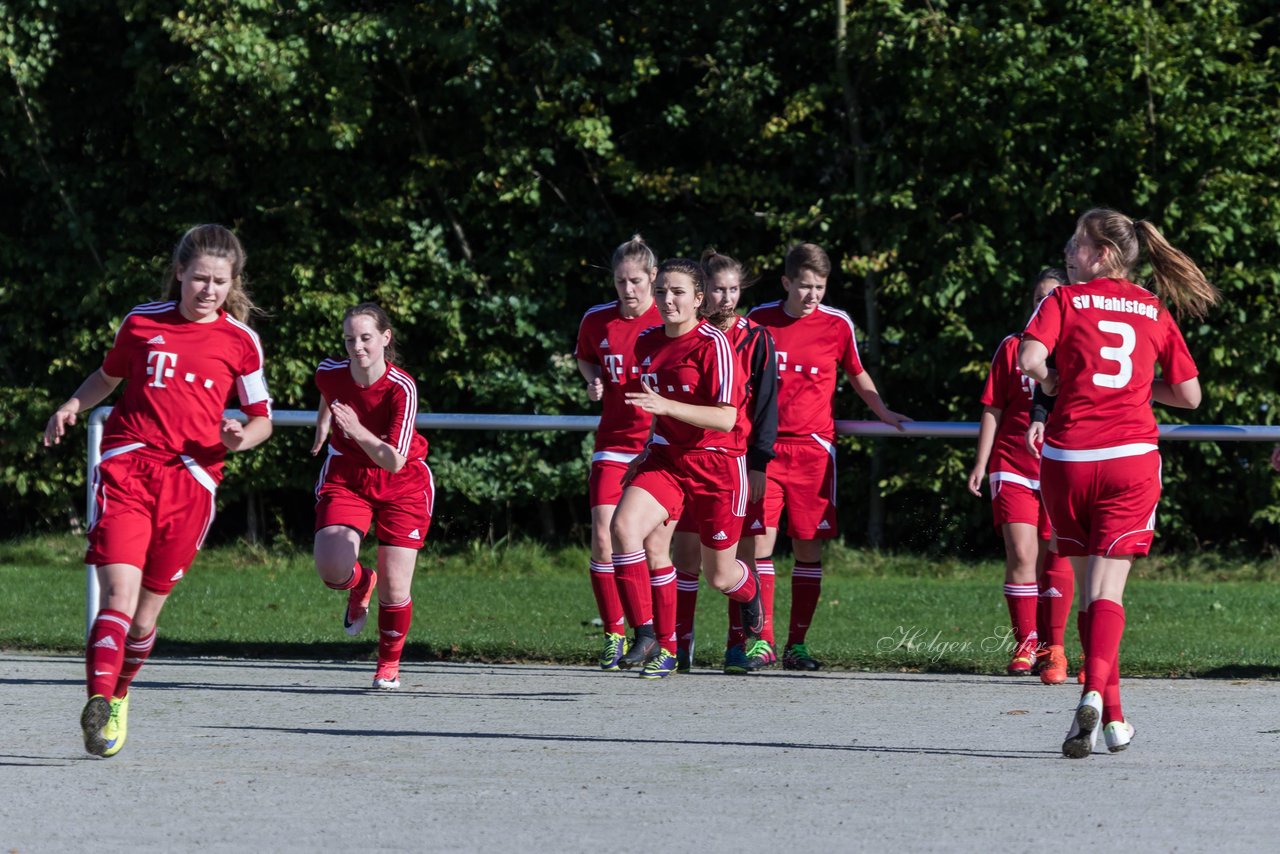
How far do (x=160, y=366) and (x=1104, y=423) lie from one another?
3.35m

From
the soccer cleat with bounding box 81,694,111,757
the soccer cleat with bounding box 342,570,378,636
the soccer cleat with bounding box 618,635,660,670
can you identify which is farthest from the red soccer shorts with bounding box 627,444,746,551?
the soccer cleat with bounding box 81,694,111,757

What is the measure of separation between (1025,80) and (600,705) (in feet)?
27.0

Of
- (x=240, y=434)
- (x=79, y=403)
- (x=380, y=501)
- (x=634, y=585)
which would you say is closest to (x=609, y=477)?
(x=634, y=585)

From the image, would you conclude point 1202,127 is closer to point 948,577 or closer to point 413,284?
point 948,577

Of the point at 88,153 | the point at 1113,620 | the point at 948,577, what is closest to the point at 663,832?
the point at 1113,620

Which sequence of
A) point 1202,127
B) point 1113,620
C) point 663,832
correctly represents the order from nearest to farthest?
point 663,832
point 1113,620
point 1202,127

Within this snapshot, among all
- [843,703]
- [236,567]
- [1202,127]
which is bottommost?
[236,567]

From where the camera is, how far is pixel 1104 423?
6160mm

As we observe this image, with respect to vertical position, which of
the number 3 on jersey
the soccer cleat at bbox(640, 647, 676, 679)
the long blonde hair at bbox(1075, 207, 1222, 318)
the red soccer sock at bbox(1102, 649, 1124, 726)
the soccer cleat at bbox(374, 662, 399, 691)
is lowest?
the soccer cleat at bbox(374, 662, 399, 691)

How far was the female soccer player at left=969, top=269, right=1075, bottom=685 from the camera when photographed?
8555mm

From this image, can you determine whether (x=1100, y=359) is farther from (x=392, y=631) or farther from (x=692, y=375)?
(x=392, y=631)

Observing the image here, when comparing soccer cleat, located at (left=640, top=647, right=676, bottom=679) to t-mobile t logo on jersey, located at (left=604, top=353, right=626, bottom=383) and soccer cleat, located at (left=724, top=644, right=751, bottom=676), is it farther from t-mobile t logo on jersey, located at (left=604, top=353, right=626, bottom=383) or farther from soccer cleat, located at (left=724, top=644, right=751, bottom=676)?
t-mobile t logo on jersey, located at (left=604, top=353, right=626, bottom=383)

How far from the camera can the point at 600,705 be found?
7.52 meters

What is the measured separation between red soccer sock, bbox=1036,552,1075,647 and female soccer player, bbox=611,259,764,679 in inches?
61.3
